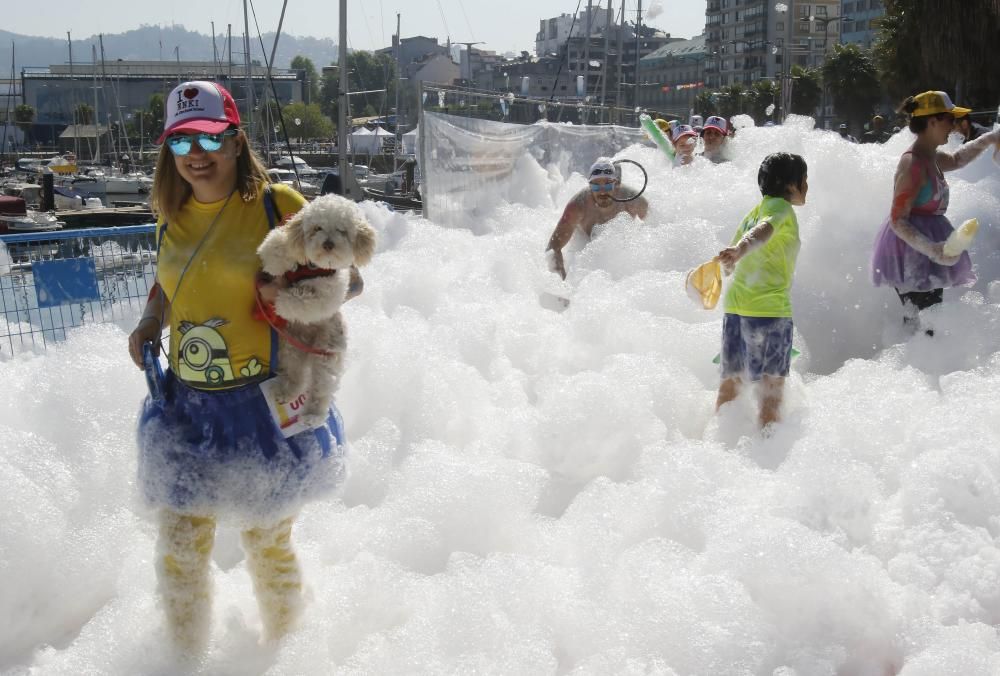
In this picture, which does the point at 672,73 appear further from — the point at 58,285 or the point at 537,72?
the point at 58,285

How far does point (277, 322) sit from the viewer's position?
2.76m

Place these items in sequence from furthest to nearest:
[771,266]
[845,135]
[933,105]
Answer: [845,135]
[933,105]
[771,266]

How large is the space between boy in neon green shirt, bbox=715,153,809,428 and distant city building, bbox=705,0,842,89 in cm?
10046

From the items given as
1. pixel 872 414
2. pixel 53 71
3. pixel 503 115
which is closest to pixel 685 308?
pixel 872 414

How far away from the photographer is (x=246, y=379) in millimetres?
2779

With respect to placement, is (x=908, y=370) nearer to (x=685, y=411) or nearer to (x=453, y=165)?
(x=685, y=411)

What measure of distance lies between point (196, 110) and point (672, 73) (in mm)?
123626

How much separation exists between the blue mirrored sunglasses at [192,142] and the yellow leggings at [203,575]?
3.55 feet

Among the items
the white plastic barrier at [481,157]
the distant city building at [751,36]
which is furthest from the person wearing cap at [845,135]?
the distant city building at [751,36]

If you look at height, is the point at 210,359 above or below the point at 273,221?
below

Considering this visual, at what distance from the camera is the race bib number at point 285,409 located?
2781mm

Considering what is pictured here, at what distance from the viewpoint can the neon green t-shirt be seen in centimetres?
446

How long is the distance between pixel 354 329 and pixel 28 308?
1878 millimetres

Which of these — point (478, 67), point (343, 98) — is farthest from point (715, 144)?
point (478, 67)
